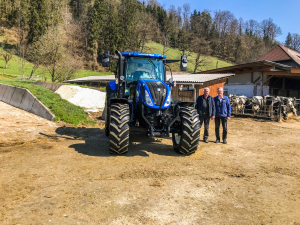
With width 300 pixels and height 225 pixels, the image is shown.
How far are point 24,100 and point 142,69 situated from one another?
6938mm

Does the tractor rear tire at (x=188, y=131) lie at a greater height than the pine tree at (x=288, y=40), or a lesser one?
lesser

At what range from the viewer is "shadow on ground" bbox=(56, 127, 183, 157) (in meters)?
6.61

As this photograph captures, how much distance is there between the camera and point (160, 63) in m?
7.40

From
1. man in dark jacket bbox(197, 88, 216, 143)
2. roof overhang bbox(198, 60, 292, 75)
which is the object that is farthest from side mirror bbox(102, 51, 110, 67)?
roof overhang bbox(198, 60, 292, 75)

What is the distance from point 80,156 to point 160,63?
3428 mm

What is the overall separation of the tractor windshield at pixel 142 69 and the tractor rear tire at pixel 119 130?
1.48 m

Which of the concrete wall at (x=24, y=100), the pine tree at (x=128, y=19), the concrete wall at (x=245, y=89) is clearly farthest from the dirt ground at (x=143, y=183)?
the pine tree at (x=128, y=19)

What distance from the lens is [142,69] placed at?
23.8 ft

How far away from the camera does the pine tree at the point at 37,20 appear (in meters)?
49.7

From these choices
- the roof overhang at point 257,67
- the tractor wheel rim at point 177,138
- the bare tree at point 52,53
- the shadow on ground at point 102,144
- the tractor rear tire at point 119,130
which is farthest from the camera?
the bare tree at point 52,53

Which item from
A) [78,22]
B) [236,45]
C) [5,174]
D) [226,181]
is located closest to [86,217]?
[5,174]

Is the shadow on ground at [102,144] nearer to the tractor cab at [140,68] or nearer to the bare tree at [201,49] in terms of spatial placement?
the tractor cab at [140,68]

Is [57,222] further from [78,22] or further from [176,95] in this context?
[78,22]

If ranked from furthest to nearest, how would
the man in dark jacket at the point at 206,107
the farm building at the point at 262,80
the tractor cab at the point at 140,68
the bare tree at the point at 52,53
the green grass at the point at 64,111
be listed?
the bare tree at the point at 52,53 → the farm building at the point at 262,80 → the green grass at the point at 64,111 → the man in dark jacket at the point at 206,107 → the tractor cab at the point at 140,68
